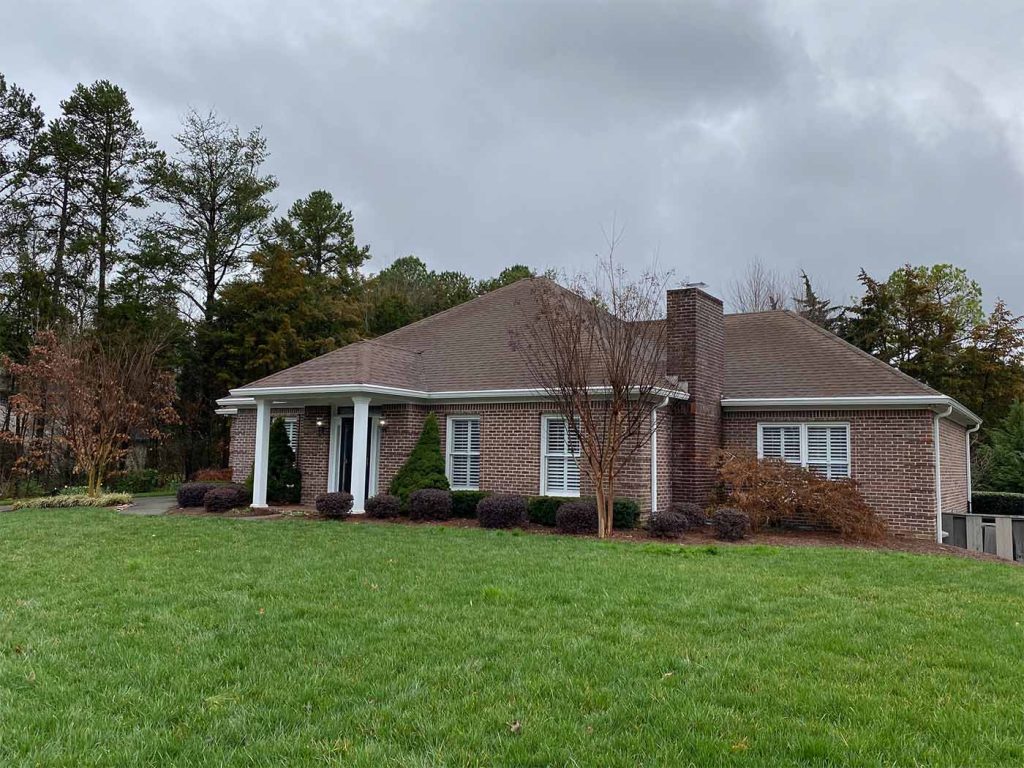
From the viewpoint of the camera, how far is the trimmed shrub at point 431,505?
1406cm

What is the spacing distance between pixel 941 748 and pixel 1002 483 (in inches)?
880

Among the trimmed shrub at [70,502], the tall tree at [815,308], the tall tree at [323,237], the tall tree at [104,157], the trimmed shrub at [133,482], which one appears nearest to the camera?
the trimmed shrub at [70,502]

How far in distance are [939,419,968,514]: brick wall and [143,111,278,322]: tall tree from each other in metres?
26.9

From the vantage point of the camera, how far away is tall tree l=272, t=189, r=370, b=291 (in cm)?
3516

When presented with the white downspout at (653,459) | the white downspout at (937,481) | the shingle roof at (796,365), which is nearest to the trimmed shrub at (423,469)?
the white downspout at (653,459)

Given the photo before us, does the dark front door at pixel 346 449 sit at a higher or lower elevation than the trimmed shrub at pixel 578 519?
higher

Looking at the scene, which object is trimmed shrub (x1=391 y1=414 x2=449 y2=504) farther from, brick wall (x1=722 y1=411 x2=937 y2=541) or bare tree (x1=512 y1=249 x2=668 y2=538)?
brick wall (x1=722 y1=411 x2=937 y2=541)

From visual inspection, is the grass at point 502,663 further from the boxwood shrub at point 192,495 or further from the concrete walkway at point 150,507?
the boxwood shrub at point 192,495

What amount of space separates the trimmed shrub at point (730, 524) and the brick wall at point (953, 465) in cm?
531

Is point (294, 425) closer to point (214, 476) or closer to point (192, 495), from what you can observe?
point (192, 495)

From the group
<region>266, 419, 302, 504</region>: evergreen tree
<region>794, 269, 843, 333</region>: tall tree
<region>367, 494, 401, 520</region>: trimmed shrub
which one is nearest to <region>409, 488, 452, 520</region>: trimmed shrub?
<region>367, 494, 401, 520</region>: trimmed shrub

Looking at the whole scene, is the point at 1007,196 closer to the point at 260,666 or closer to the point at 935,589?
the point at 935,589

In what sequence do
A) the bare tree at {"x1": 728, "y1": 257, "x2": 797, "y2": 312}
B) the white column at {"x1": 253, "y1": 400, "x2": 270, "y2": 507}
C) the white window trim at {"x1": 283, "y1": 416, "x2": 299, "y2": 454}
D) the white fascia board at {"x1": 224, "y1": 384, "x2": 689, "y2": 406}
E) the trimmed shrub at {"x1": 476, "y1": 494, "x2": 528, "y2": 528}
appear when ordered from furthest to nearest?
the bare tree at {"x1": 728, "y1": 257, "x2": 797, "y2": 312}
the white window trim at {"x1": 283, "y1": 416, "x2": 299, "y2": 454}
the white column at {"x1": 253, "y1": 400, "x2": 270, "y2": 507}
the white fascia board at {"x1": 224, "y1": 384, "x2": 689, "y2": 406}
the trimmed shrub at {"x1": 476, "y1": 494, "x2": 528, "y2": 528}

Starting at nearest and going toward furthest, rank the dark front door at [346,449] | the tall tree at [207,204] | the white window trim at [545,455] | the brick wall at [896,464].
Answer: the brick wall at [896,464] < the white window trim at [545,455] < the dark front door at [346,449] < the tall tree at [207,204]
